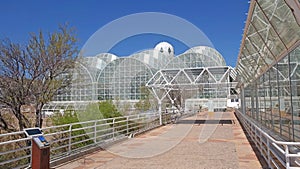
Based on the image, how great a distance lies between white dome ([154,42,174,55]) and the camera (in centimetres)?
5332

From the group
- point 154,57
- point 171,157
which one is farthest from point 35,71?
point 154,57

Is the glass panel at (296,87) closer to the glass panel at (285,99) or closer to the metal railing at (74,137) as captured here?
the glass panel at (285,99)

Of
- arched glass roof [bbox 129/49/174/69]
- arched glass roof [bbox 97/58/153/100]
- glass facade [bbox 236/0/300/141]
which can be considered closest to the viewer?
glass facade [bbox 236/0/300/141]

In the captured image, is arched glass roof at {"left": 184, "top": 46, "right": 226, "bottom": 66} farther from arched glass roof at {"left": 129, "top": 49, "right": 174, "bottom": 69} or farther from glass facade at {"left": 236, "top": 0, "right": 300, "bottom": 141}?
glass facade at {"left": 236, "top": 0, "right": 300, "bottom": 141}

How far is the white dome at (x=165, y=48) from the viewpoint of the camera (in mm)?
53319

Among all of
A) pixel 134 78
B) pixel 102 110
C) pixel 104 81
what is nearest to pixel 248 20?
pixel 102 110

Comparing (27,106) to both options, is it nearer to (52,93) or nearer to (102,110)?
(52,93)

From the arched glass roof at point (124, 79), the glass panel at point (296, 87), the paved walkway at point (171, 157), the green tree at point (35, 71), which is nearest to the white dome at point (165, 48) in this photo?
the arched glass roof at point (124, 79)

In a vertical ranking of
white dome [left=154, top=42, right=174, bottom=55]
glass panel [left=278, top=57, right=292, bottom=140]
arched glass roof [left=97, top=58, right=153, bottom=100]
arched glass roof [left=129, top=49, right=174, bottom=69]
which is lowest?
glass panel [left=278, top=57, right=292, bottom=140]

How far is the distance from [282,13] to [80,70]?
953 cm

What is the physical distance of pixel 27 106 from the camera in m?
11.2

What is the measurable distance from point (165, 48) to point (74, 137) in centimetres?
4716

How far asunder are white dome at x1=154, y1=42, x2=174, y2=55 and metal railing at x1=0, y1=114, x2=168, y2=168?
118 feet

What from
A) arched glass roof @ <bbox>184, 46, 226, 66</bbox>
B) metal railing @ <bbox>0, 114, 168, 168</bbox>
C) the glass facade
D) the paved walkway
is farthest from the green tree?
arched glass roof @ <bbox>184, 46, 226, 66</bbox>
